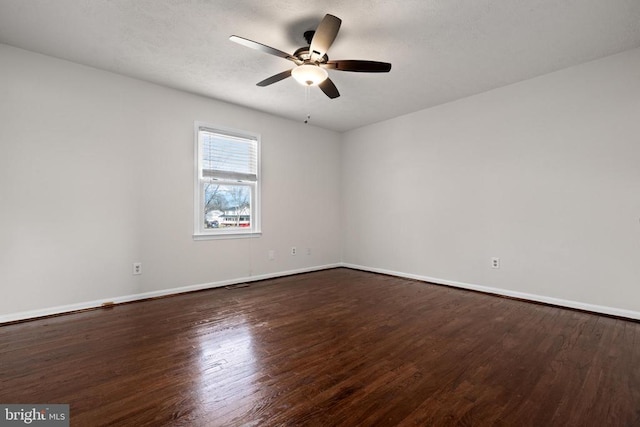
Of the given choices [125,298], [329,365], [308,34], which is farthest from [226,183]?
[329,365]

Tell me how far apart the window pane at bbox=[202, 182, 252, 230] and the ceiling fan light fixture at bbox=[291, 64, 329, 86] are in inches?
84.1

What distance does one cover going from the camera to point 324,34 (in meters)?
2.13

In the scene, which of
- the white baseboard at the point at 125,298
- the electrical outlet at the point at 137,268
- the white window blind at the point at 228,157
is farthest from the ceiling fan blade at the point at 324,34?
the white baseboard at the point at 125,298

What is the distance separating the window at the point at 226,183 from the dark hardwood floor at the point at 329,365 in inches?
51.5

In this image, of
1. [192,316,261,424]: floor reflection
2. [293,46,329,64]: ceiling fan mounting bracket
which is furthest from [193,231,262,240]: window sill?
[293,46,329,64]: ceiling fan mounting bracket

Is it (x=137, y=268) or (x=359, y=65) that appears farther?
(x=137, y=268)

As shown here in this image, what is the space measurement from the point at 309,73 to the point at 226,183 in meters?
2.20

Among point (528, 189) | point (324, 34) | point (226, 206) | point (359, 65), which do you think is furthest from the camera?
point (226, 206)

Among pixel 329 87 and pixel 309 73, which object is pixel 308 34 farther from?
pixel 329 87

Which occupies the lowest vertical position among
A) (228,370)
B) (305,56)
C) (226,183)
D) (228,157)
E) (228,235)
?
(228,370)

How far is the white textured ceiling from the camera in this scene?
7.27ft

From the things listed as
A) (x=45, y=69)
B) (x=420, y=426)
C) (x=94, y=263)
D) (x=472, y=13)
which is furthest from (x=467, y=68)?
(x=94, y=263)

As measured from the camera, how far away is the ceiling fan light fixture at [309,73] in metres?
2.52

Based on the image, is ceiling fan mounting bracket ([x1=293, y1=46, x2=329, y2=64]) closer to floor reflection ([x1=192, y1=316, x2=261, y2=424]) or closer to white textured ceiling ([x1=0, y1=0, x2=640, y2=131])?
white textured ceiling ([x1=0, y1=0, x2=640, y2=131])
